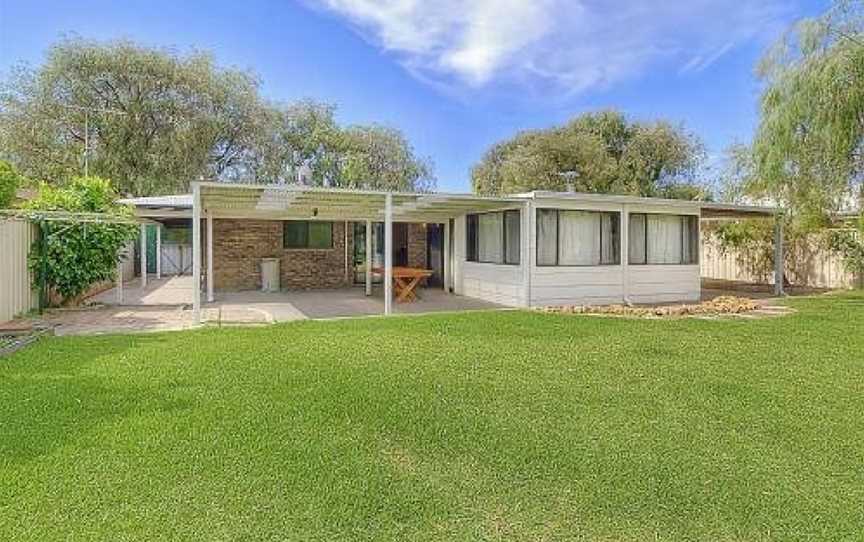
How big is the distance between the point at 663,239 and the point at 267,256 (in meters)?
10.9

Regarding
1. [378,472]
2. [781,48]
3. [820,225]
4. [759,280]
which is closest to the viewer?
[378,472]

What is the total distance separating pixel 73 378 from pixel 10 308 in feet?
16.7

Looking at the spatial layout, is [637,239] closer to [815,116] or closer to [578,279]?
[578,279]

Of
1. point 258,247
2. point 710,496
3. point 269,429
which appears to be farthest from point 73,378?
point 258,247

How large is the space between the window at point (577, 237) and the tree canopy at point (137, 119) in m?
11.7

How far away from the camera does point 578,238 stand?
42.3 feet

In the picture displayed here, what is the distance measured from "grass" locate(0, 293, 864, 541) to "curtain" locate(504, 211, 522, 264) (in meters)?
5.38

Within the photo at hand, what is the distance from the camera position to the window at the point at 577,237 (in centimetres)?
1247

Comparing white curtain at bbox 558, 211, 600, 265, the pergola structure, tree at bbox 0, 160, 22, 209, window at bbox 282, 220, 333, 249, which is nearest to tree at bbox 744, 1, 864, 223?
the pergola structure

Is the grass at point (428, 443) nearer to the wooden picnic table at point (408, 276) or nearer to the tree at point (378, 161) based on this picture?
the wooden picnic table at point (408, 276)

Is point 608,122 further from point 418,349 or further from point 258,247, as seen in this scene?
point 418,349

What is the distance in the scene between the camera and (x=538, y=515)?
3.13 metres

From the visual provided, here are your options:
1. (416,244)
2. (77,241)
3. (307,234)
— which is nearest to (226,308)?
(77,241)

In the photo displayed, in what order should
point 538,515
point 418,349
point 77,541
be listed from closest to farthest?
1. point 77,541
2. point 538,515
3. point 418,349
